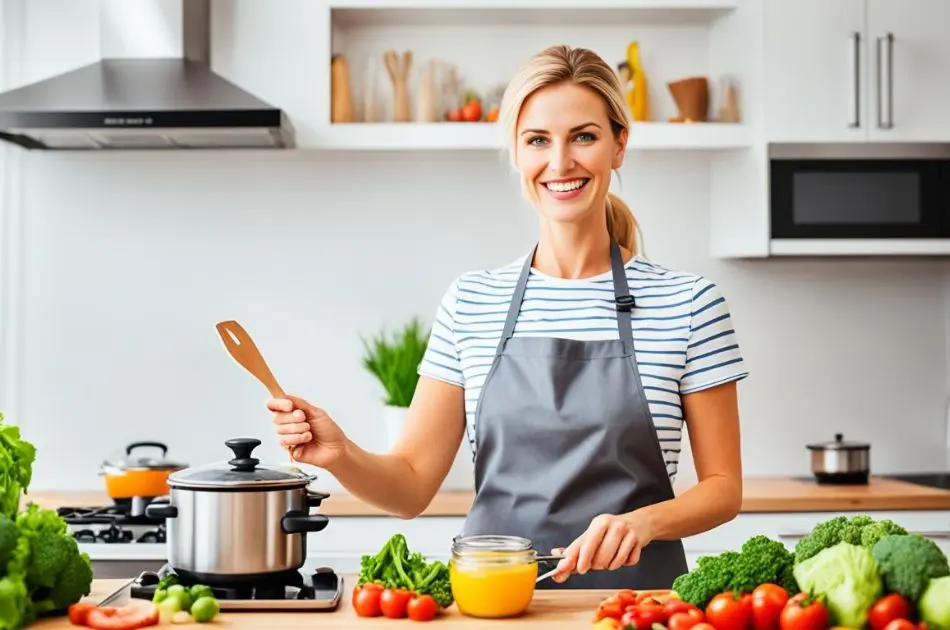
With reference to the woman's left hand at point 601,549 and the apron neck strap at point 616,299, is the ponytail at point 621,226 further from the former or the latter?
the woman's left hand at point 601,549

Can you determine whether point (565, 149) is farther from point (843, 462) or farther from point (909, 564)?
point (843, 462)

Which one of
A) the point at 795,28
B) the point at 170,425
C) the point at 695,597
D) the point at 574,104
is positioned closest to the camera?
the point at 695,597

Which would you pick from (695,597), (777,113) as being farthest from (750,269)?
(695,597)

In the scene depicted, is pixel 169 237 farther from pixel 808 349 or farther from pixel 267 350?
pixel 808 349

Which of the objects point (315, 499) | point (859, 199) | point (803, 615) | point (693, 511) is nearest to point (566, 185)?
point (693, 511)

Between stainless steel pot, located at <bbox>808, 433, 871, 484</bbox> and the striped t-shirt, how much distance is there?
1532 millimetres

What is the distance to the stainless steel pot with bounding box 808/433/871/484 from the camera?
11.3 feet

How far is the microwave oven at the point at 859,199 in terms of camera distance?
3455 mm

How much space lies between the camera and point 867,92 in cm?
345

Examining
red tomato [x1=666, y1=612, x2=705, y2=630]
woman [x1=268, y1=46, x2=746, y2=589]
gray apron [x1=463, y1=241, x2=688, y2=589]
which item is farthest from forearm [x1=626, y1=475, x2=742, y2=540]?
red tomato [x1=666, y1=612, x2=705, y2=630]

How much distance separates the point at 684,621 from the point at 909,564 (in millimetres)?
281

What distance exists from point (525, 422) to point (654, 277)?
0.37 m

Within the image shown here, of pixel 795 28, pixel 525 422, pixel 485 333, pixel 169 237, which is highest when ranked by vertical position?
pixel 795 28

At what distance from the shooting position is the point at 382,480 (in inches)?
78.0
